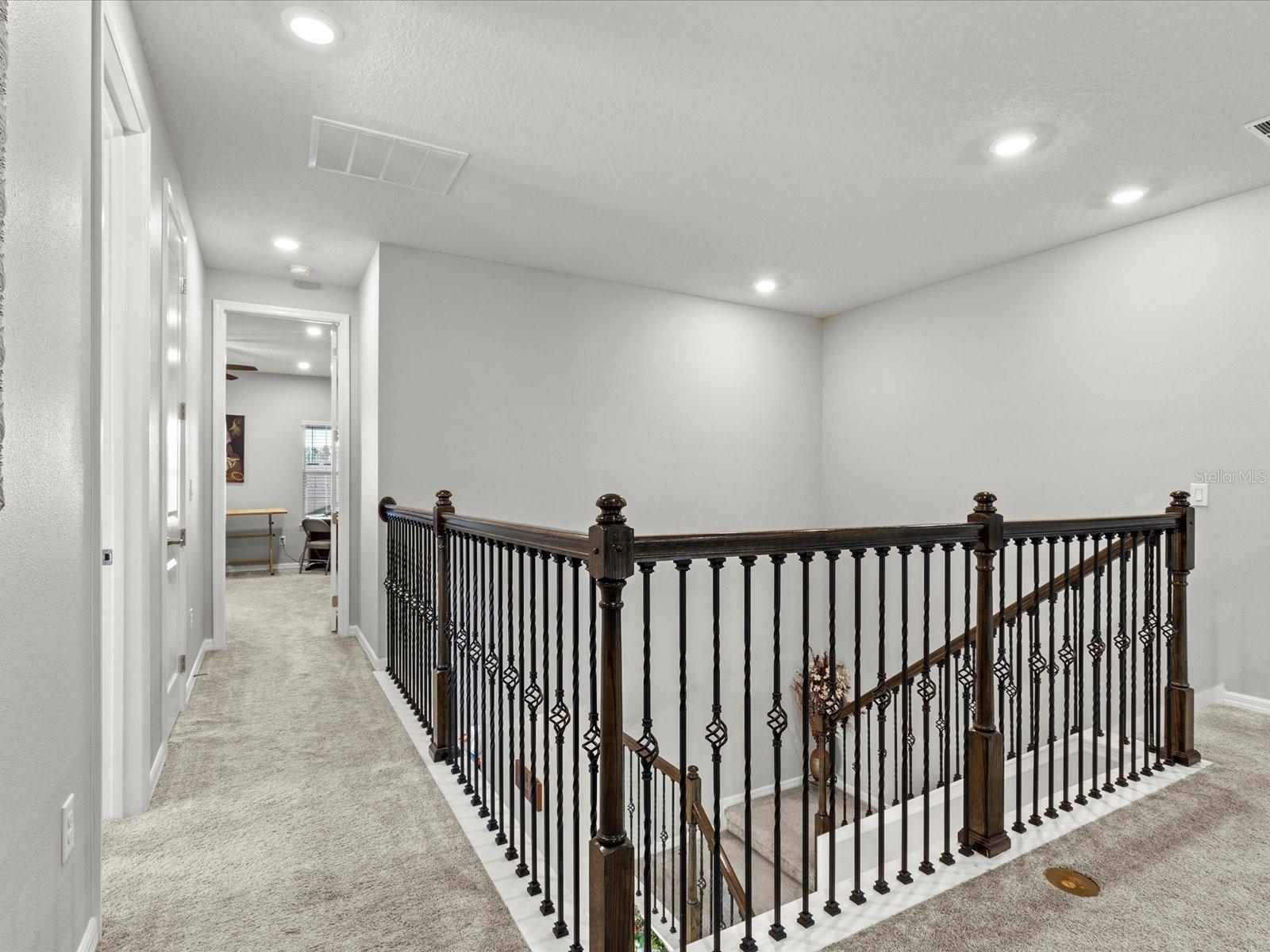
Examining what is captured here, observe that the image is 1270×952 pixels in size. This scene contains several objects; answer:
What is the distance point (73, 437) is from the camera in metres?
1.51

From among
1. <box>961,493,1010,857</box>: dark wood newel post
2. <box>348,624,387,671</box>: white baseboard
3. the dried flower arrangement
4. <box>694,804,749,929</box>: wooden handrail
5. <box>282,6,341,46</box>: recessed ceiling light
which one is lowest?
<box>694,804,749,929</box>: wooden handrail

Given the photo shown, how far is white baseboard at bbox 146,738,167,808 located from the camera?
7.73 feet

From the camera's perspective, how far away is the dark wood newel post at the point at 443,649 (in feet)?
8.86

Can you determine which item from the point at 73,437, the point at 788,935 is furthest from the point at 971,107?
the point at 73,437

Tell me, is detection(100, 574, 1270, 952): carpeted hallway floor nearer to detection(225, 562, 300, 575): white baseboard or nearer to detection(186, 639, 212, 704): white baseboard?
detection(186, 639, 212, 704): white baseboard

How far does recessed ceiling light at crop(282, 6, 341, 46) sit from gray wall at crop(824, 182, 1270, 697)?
4.10 metres

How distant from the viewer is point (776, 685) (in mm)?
1688

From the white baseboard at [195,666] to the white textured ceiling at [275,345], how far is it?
243cm

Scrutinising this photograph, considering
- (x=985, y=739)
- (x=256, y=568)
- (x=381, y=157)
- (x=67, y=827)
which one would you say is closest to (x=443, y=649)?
(x=67, y=827)

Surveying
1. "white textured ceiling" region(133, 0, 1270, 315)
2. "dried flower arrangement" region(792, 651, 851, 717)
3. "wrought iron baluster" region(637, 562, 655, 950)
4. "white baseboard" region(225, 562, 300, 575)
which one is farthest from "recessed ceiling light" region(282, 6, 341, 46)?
"white baseboard" region(225, 562, 300, 575)

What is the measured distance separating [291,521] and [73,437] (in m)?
8.49

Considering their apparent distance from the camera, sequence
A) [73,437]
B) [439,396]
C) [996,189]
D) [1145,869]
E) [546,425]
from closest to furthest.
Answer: [73,437] < [1145,869] < [996,189] < [439,396] < [546,425]

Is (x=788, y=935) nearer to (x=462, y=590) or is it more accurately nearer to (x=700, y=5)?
(x=462, y=590)

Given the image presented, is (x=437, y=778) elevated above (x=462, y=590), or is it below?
below
